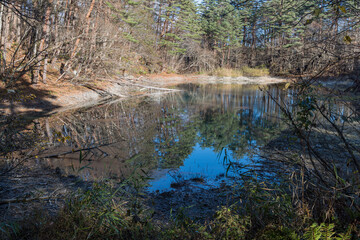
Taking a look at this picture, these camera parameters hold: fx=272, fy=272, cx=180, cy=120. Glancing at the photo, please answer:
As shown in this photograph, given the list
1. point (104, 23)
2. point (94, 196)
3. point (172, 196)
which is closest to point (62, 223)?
point (94, 196)

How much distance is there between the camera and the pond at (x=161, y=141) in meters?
6.20

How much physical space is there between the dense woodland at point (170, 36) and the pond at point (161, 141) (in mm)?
1005

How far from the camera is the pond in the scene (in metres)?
6.20

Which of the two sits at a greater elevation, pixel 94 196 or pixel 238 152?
pixel 94 196

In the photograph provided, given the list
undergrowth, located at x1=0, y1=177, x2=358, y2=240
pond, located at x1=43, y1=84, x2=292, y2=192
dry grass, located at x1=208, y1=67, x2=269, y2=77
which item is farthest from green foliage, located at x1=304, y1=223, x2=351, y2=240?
dry grass, located at x1=208, y1=67, x2=269, y2=77

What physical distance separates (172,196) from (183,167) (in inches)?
73.1

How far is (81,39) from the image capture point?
55.4 ft

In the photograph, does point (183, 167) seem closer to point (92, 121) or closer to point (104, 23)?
point (92, 121)

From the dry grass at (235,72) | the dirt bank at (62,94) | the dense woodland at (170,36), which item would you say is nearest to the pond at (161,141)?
the dense woodland at (170,36)

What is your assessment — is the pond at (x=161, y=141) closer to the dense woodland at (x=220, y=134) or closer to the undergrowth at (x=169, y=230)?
the dense woodland at (x=220, y=134)

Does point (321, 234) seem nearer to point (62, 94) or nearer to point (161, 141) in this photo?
point (161, 141)

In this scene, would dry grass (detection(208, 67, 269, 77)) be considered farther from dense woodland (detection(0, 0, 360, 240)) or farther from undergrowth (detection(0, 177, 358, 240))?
undergrowth (detection(0, 177, 358, 240))

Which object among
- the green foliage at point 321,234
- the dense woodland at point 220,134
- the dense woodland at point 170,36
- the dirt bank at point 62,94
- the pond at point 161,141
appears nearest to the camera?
the green foliage at point 321,234

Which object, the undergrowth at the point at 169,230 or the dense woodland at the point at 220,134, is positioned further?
the dense woodland at the point at 220,134
